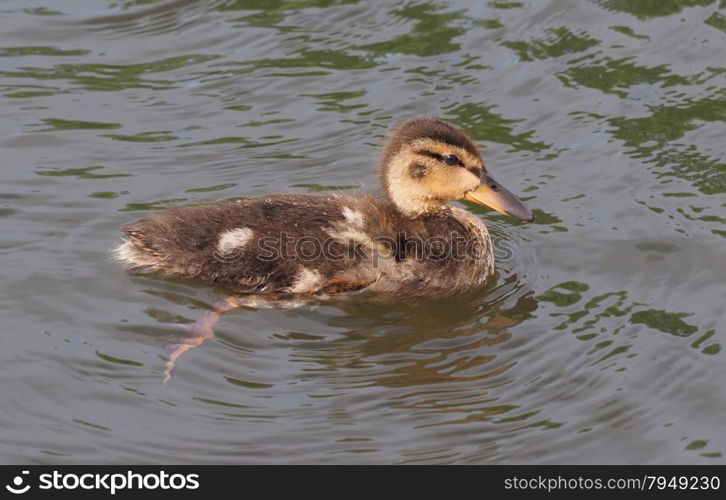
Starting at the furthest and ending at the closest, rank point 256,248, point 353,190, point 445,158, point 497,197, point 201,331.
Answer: point 353,190 → point 497,197 → point 445,158 → point 256,248 → point 201,331

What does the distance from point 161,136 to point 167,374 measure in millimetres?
2462

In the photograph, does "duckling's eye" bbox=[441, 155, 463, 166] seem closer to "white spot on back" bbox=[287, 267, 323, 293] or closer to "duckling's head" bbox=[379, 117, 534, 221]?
"duckling's head" bbox=[379, 117, 534, 221]

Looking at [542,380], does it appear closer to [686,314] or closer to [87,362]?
[686,314]

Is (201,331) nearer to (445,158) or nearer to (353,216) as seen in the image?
(353,216)

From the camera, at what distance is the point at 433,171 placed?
6.21 metres

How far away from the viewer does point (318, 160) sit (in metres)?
7.25

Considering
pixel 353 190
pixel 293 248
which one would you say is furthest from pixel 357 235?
pixel 353 190

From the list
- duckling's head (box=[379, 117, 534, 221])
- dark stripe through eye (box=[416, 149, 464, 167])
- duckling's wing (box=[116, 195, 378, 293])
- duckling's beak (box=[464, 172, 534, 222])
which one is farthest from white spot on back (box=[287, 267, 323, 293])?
duckling's beak (box=[464, 172, 534, 222])

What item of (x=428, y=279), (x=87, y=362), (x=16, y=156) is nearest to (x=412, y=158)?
(x=428, y=279)

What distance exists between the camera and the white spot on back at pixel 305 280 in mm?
5836

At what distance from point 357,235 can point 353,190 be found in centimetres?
62

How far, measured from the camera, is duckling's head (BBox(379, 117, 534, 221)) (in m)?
6.16

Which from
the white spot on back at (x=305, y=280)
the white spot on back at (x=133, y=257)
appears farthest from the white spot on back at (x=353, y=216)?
the white spot on back at (x=133, y=257)

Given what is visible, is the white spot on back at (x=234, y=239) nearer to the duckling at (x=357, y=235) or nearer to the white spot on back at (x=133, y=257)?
the duckling at (x=357, y=235)
